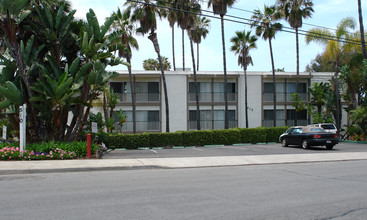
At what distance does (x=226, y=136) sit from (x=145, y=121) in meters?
9.87

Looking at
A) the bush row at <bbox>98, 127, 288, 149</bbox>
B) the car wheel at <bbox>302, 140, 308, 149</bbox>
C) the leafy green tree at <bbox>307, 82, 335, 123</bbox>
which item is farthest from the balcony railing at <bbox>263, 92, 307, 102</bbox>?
the car wheel at <bbox>302, 140, 308, 149</bbox>

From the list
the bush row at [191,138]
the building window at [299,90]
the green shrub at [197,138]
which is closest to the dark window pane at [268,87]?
the building window at [299,90]

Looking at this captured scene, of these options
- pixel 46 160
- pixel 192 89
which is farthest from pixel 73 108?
pixel 192 89

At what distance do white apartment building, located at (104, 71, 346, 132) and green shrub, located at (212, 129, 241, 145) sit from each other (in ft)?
25.8

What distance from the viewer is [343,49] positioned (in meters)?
31.5

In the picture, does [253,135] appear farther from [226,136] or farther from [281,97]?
[281,97]

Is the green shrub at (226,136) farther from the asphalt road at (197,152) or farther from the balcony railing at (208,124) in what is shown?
the balcony railing at (208,124)

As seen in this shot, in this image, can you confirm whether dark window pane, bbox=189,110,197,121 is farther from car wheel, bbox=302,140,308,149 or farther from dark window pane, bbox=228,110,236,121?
car wheel, bbox=302,140,308,149

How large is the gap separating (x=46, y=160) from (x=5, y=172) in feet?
9.15

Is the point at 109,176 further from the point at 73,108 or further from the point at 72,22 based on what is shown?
the point at 72,22

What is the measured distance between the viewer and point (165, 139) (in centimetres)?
2362

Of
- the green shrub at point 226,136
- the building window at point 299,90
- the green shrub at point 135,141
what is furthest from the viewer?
the building window at point 299,90

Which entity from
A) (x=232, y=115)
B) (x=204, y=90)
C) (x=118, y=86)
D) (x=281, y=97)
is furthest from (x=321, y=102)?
(x=118, y=86)

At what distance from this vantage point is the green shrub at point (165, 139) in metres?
23.4
